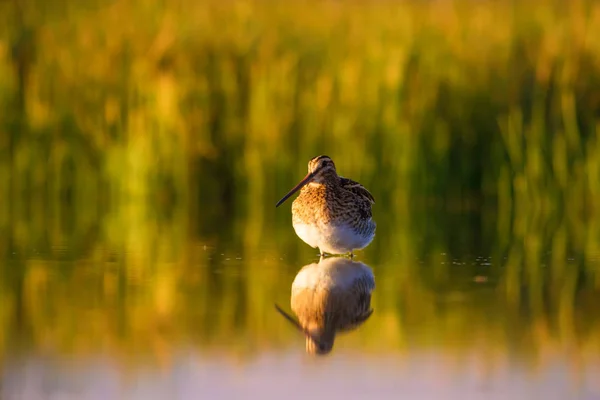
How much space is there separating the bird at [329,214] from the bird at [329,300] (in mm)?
158

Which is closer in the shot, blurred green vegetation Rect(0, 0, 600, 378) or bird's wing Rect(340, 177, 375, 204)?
bird's wing Rect(340, 177, 375, 204)

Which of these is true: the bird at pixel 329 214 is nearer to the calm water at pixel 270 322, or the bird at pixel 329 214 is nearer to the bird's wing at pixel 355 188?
the bird's wing at pixel 355 188

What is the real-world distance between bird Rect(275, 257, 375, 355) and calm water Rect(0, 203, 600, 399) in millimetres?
76

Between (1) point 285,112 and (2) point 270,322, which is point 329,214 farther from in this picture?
(1) point 285,112

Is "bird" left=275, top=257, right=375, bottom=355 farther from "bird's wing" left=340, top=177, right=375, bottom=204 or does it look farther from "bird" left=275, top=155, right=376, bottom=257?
"bird's wing" left=340, top=177, right=375, bottom=204

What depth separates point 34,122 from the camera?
43.9 ft

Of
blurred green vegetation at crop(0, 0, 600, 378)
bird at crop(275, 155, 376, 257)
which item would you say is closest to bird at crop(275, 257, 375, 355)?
bird at crop(275, 155, 376, 257)

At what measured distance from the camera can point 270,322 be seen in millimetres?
6383

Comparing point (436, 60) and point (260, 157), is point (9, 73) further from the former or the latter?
point (436, 60)

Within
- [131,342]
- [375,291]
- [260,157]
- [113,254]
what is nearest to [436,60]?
[260,157]

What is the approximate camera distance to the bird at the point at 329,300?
605 centimetres

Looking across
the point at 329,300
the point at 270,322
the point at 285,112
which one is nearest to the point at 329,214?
the point at 329,300

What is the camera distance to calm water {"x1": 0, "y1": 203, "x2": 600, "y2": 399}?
4.98 m

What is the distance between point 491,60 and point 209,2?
392 cm
